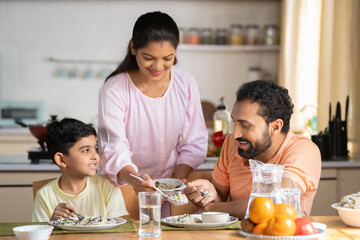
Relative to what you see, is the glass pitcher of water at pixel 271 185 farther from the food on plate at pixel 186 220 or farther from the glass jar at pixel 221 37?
the glass jar at pixel 221 37

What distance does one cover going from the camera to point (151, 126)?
7.84ft

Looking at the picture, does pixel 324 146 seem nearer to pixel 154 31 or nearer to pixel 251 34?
pixel 154 31

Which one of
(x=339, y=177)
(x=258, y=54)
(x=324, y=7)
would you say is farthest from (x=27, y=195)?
(x=258, y=54)

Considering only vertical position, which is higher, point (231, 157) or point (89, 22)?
point (89, 22)

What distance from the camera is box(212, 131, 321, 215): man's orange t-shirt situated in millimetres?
1857

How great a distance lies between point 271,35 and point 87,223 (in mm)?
4777

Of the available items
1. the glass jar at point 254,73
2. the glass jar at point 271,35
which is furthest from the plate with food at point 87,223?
the glass jar at point 271,35

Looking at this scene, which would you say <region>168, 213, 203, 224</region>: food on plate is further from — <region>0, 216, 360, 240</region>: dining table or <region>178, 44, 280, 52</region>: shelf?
<region>178, 44, 280, 52</region>: shelf

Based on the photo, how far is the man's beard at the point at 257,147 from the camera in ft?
6.25

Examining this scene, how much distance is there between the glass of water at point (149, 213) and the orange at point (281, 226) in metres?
0.34

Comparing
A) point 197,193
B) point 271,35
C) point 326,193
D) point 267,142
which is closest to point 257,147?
point 267,142

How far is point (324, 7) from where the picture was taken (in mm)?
4391

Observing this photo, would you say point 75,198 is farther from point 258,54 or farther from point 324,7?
point 258,54

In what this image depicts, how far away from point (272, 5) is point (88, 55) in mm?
2146
